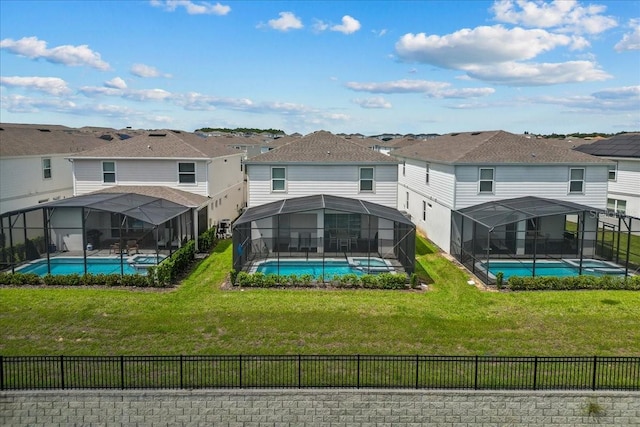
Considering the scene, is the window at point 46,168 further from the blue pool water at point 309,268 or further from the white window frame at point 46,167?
the blue pool water at point 309,268

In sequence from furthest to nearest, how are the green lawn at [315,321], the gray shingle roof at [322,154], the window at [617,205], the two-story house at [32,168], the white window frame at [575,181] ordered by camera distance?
the window at [617,205], the two-story house at [32,168], the gray shingle roof at [322,154], the white window frame at [575,181], the green lawn at [315,321]

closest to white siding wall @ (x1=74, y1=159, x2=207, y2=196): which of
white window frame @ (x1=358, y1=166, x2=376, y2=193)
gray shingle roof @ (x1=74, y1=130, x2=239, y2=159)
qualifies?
gray shingle roof @ (x1=74, y1=130, x2=239, y2=159)

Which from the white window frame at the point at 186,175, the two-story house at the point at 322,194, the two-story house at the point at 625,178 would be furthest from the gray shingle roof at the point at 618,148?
the white window frame at the point at 186,175

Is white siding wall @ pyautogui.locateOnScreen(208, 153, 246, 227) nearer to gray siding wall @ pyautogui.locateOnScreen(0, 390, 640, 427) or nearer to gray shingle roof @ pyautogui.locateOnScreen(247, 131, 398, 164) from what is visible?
gray shingle roof @ pyautogui.locateOnScreen(247, 131, 398, 164)

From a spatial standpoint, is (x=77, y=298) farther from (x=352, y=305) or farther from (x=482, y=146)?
(x=482, y=146)

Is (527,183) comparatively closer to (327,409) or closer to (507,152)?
(507,152)
